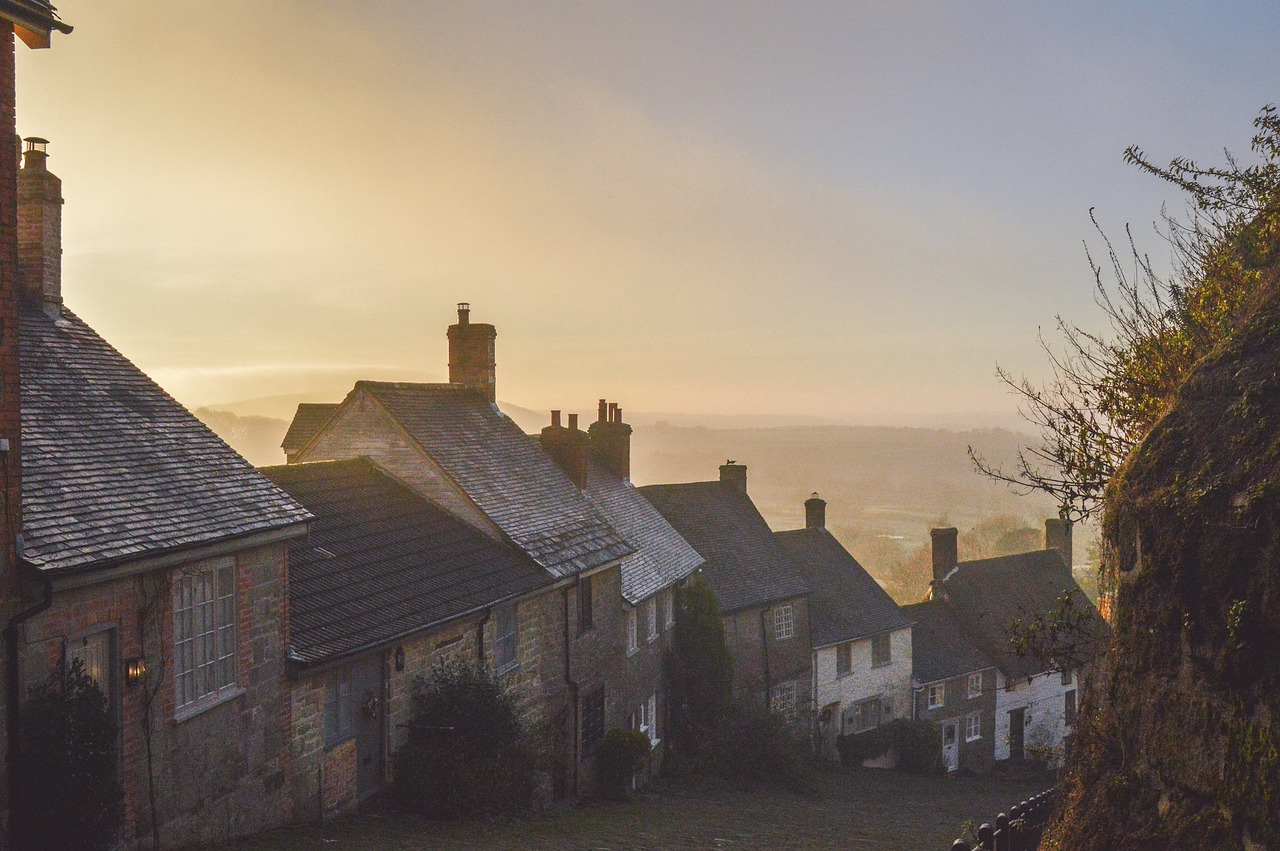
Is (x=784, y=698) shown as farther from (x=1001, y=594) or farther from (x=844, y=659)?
(x=1001, y=594)

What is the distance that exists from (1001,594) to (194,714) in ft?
126

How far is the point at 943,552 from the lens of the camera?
139 feet

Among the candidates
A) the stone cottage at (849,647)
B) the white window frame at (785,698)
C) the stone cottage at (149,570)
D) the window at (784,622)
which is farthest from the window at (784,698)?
the stone cottage at (149,570)

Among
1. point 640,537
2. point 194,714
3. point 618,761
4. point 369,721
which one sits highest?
point 640,537

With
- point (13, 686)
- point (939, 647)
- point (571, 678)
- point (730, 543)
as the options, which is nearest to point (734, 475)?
point (730, 543)

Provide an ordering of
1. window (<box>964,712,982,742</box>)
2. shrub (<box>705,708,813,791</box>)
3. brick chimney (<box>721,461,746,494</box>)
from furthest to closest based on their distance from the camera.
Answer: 1. brick chimney (<box>721,461,746,494</box>)
2. window (<box>964,712,982,742</box>)
3. shrub (<box>705,708,813,791</box>)

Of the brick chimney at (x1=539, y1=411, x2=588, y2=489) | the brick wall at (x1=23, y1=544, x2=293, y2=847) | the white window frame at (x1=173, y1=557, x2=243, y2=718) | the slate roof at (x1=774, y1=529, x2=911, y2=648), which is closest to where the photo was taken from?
the brick wall at (x1=23, y1=544, x2=293, y2=847)

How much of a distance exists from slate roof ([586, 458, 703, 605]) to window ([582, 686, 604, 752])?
2689 millimetres

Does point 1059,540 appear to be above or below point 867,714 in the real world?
above

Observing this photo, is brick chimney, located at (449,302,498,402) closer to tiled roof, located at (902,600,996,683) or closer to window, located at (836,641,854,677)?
window, located at (836,641,854,677)

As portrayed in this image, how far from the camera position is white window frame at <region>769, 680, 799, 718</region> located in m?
33.0

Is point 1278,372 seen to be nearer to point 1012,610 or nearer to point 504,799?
point 504,799

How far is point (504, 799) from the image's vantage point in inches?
637

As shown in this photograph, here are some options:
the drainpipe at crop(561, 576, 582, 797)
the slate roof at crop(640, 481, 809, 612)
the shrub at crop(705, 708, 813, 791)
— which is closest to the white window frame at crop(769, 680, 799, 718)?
the slate roof at crop(640, 481, 809, 612)
